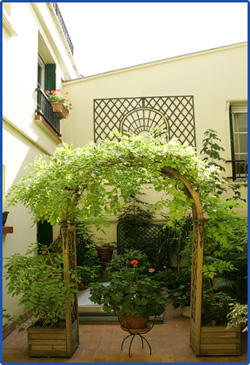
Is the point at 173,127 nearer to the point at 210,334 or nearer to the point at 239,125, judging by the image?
the point at 239,125

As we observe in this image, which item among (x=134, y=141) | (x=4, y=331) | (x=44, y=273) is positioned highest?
(x=134, y=141)

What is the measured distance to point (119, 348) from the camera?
3975mm

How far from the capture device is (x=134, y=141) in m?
3.80

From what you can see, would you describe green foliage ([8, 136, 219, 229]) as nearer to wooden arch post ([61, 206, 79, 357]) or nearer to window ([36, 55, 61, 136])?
wooden arch post ([61, 206, 79, 357])

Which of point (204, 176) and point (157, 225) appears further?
point (157, 225)

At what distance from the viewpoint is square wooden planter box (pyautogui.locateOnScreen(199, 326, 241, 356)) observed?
3686mm

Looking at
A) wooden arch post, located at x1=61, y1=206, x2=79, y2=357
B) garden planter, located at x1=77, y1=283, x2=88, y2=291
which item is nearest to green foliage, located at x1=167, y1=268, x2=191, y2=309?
wooden arch post, located at x1=61, y1=206, x2=79, y2=357

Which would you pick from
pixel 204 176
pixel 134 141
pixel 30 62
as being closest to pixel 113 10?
pixel 30 62

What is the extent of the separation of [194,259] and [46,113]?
455cm

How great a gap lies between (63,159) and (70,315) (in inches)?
68.5

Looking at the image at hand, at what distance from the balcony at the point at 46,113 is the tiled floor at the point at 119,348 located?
3796 mm

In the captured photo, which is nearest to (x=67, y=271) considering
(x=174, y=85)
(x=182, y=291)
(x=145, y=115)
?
(x=182, y=291)

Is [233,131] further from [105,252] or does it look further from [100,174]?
[100,174]

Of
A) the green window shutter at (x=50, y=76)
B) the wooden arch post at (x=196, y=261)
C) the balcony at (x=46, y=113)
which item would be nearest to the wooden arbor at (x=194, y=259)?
the wooden arch post at (x=196, y=261)
